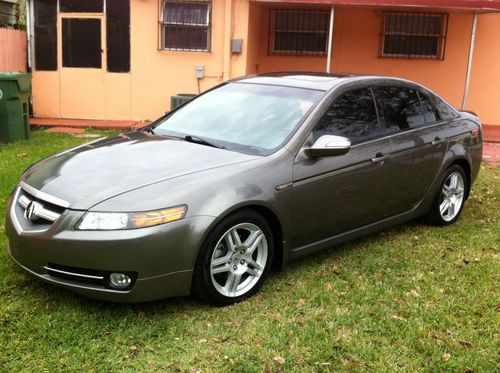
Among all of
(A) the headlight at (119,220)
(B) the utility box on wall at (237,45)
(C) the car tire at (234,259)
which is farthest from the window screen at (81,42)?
(A) the headlight at (119,220)

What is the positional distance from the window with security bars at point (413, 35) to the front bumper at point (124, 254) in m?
10.5

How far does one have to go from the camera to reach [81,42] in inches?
471

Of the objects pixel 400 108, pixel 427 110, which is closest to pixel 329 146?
pixel 400 108

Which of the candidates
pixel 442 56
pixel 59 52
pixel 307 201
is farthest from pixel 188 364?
pixel 442 56

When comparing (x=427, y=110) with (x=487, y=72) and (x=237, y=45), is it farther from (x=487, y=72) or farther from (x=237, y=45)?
(x=487, y=72)

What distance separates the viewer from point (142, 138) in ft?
14.9

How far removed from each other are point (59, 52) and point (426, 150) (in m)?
9.21

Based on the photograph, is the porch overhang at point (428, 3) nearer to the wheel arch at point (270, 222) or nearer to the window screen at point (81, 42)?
the window screen at point (81, 42)

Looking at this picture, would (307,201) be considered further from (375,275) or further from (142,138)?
Answer: (142,138)

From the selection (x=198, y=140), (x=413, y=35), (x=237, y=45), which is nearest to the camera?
(x=198, y=140)

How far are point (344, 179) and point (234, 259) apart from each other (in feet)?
3.80

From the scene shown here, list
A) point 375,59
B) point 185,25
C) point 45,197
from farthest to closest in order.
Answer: point 375,59, point 185,25, point 45,197

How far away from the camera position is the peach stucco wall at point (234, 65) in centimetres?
1166

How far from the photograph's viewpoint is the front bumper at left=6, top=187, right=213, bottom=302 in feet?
10.8
